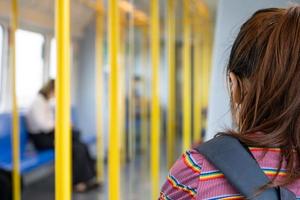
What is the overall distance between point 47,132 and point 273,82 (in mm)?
4133

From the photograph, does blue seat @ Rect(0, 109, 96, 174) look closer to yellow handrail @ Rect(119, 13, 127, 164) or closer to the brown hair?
yellow handrail @ Rect(119, 13, 127, 164)

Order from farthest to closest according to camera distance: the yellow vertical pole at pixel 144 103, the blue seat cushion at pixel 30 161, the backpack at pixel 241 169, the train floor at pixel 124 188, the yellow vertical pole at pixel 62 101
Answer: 1. the yellow vertical pole at pixel 144 103
2. the train floor at pixel 124 188
3. the blue seat cushion at pixel 30 161
4. the yellow vertical pole at pixel 62 101
5. the backpack at pixel 241 169

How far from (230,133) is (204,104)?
7.68 metres

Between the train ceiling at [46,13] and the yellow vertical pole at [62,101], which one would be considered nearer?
the yellow vertical pole at [62,101]

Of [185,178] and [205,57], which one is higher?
[205,57]

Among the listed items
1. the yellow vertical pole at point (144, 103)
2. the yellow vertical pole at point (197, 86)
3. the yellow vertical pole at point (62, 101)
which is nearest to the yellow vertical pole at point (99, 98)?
the yellow vertical pole at point (144, 103)

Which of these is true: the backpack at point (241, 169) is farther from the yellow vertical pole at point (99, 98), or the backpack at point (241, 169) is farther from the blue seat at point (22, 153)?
the yellow vertical pole at point (99, 98)

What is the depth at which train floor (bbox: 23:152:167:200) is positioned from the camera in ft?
14.0

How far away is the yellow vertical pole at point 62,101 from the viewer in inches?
66.3

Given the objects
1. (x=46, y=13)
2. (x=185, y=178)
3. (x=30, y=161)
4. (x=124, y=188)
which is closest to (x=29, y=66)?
(x=46, y=13)

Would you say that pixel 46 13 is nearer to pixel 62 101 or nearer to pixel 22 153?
pixel 22 153

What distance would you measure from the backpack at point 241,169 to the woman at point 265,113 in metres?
0.01

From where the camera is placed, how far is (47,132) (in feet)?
15.1

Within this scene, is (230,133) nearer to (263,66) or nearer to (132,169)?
(263,66)
